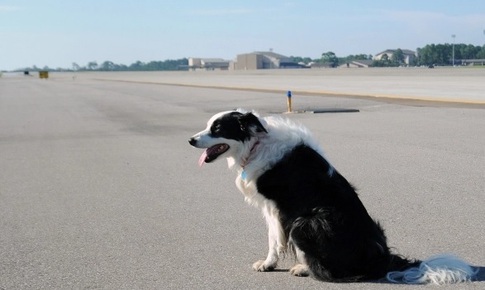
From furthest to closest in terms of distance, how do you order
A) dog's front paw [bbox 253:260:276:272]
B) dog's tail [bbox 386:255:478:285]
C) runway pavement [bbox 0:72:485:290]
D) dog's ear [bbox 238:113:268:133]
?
runway pavement [bbox 0:72:485:290] → dog's front paw [bbox 253:260:276:272] → dog's ear [bbox 238:113:268:133] → dog's tail [bbox 386:255:478:285]

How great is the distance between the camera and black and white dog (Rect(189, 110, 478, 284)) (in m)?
4.93

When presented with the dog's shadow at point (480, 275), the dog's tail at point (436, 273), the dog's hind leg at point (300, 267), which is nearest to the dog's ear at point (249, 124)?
the dog's hind leg at point (300, 267)

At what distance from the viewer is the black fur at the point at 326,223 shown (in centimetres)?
492

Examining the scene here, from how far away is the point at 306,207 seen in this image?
508 cm

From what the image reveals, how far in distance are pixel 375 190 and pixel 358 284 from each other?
13.7 ft

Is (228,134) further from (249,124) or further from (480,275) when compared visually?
(480,275)

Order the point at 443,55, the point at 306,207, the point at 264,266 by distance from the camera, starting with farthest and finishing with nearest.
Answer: the point at 443,55, the point at 264,266, the point at 306,207

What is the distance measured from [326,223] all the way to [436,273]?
881mm

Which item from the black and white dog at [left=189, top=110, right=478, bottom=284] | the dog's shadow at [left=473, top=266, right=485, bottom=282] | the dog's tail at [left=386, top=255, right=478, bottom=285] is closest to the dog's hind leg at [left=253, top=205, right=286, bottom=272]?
the black and white dog at [left=189, top=110, right=478, bottom=284]

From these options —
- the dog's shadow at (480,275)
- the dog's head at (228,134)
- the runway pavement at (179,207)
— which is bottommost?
the runway pavement at (179,207)

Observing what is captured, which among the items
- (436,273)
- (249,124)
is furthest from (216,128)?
(436,273)

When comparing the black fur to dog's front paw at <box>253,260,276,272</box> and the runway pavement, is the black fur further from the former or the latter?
dog's front paw at <box>253,260,276,272</box>

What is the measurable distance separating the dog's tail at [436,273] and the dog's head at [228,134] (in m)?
1.55

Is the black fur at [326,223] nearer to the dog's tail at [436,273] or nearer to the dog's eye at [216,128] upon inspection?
the dog's tail at [436,273]
